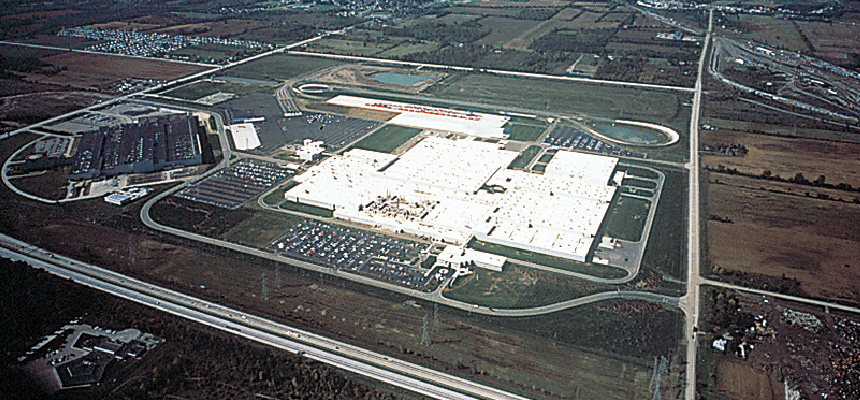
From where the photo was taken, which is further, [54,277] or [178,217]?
[178,217]

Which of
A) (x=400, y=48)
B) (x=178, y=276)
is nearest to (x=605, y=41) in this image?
(x=400, y=48)

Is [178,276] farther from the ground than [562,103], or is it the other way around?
[562,103]

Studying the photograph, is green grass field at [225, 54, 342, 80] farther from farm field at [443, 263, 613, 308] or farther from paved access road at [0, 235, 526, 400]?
farm field at [443, 263, 613, 308]

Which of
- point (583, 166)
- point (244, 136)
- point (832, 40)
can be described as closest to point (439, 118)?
point (583, 166)

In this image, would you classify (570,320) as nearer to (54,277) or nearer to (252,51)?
(54,277)

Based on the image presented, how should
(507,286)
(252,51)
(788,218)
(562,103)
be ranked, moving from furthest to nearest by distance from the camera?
(252,51) < (562,103) < (788,218) < (507,286)

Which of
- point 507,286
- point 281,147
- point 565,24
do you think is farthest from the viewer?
point 565,24

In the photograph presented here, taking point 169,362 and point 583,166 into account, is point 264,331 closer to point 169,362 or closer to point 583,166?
point 169,362

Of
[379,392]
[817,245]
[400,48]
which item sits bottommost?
[379,392]

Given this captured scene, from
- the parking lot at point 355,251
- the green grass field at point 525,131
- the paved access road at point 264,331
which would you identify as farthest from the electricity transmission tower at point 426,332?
the green grass field at point 525,131
